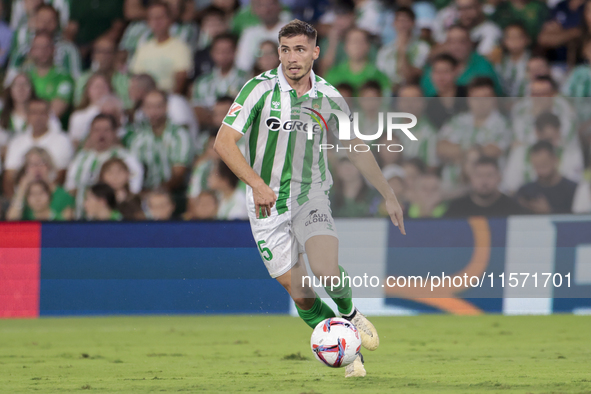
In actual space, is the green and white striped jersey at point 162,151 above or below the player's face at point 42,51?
below

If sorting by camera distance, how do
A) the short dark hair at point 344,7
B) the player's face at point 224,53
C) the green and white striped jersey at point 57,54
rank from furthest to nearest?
the green and white striped jersey at point 57,54 → the short dark hair at point 344,7 → the player's face at point 224,53

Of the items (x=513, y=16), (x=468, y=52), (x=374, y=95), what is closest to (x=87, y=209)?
(x=374, y=95)

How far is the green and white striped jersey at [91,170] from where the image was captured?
7840 millimetres

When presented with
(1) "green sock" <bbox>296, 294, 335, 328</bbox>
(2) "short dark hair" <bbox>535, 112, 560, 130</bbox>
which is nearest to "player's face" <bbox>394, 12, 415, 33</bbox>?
(2) "short dark hair" <bbox>535, 112, 560, 130</bbox>

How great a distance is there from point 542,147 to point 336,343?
12.0ft

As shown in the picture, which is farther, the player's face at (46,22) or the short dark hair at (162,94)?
the player's face at (46,22)

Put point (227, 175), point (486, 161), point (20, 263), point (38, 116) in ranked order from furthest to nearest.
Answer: point (38, 116)
point (227, 175)
point (20, 263)
point (486, 161)

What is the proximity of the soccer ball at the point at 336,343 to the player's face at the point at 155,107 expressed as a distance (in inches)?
168

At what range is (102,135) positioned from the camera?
816 cm

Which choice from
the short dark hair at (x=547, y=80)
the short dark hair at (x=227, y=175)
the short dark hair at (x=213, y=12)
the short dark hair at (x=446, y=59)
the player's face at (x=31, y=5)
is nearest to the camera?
the short dark hair at (x=227, y=175)

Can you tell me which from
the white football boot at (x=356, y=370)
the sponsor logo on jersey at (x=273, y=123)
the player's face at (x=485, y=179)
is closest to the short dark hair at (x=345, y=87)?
the player's face at (x=485, y=179)

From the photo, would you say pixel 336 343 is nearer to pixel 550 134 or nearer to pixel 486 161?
pixel 486 161

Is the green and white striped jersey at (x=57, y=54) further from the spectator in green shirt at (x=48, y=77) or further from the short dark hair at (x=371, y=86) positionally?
the short dark hair at (x=371, y=86)

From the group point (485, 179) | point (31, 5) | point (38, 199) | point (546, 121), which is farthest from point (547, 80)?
point (31, 5)
